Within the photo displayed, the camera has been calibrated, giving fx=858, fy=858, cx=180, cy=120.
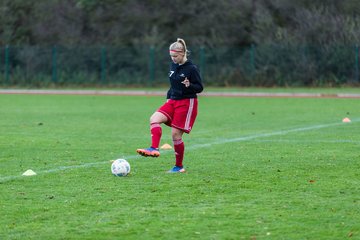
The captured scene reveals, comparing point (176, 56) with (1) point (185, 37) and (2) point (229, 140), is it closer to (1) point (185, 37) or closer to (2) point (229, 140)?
(2) point (229, 140)

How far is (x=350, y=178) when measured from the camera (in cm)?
1096

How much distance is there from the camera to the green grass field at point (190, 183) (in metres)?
7.94

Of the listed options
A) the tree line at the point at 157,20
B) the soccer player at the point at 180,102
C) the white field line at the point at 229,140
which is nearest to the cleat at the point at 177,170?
the soccer player at the point at 180,102

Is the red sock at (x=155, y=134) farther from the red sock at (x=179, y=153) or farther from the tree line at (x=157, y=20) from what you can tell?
the tree line at (x=157, y=20)

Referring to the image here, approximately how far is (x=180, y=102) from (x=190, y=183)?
1674mm

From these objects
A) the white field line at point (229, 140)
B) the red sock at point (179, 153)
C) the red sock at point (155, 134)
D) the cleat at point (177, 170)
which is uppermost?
the red sock at point (155, 134)

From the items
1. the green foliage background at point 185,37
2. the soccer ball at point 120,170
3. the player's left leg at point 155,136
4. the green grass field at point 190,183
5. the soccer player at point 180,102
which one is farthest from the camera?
the green foliage background at point 185,37

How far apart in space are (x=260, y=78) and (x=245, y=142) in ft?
97.7

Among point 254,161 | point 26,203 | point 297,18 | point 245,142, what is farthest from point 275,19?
point 26,203

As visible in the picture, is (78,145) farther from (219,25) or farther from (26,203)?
(219,25)

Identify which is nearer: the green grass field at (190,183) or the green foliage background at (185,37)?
the green grass field at (190,183)

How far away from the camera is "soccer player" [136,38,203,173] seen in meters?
11.8

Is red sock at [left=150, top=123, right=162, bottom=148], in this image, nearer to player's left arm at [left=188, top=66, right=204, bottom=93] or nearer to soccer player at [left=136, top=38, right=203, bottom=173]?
soccer player at [left=136, top=38, right=203, bottom=173]

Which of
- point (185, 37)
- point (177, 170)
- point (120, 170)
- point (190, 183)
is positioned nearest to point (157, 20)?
point (185, 37)
